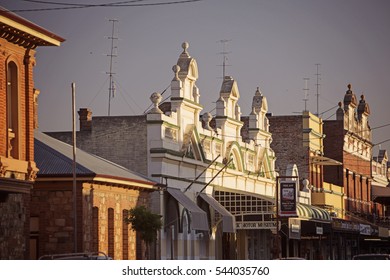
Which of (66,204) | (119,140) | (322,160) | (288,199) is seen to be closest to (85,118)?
(119,140)

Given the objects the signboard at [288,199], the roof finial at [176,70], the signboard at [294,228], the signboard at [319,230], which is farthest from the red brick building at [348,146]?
the roof finial at [176,70]

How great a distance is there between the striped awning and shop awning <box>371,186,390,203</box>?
19.4 meters

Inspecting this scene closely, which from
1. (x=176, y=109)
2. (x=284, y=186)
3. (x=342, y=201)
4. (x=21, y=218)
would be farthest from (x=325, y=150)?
(x=21, y=218)

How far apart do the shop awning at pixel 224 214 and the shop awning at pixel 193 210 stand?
2.03 metres

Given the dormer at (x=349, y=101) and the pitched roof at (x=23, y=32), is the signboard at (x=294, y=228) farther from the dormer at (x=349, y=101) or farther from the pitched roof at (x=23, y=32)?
the pitched roof at (x=23, y=32)

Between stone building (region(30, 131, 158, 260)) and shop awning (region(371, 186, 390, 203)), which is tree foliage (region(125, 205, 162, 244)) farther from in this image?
shop awning (region(371, 186, 390, 203))

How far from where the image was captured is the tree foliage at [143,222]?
141ft

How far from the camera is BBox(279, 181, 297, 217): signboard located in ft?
186

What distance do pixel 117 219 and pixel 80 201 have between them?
270cm

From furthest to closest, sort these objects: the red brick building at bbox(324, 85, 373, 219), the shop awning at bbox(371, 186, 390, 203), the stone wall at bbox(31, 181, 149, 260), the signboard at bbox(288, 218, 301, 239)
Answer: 1. the shop awning at bbox(371, 186, 390, 203)
2. the red brick building at bbox(324, 85, 373, 219)
3. the signboard at bbox(288, 218, 301, 239)
4. the stone wall at bbox(31, 181, 149, 260)

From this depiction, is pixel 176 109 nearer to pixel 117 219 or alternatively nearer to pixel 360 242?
pixel 117 219

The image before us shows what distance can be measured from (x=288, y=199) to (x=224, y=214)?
562 centimetres

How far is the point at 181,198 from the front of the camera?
48.7 metres

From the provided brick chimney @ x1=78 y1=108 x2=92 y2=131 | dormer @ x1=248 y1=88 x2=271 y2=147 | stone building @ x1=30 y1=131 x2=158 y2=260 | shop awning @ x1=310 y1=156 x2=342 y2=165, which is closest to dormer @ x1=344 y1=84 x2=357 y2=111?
shop awning @ x1=310 y1=156 x2=342 y2=165
